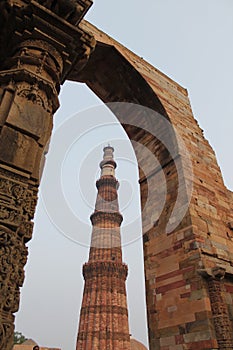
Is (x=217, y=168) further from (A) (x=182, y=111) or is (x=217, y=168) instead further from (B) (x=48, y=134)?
(B) (x=48, y=134)

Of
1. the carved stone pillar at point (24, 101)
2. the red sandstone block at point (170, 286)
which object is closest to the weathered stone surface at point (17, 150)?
the carved stone pillar at point (24, 101)

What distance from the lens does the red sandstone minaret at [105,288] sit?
45.8ft

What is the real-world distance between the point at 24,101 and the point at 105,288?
47.5 feet

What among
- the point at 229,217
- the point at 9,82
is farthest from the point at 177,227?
the point at 9,82

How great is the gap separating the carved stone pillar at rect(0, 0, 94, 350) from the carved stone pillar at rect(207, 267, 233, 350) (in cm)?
290

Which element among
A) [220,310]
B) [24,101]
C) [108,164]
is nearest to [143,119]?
[220,310]

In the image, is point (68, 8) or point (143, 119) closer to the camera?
point (68, 8)

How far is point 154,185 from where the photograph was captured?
584 cm

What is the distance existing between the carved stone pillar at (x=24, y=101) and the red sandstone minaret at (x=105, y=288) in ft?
45.8

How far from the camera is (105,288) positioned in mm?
15133

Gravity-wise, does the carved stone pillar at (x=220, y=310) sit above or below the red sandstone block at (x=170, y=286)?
below

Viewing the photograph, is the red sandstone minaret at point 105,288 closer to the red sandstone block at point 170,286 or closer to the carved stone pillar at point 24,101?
the red sandstone block at point 170,286

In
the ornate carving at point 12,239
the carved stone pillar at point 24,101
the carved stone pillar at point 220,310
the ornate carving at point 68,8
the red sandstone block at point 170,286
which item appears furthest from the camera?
the red sandstone block at point 170,286

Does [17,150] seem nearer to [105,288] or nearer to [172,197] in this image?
[172,197]
